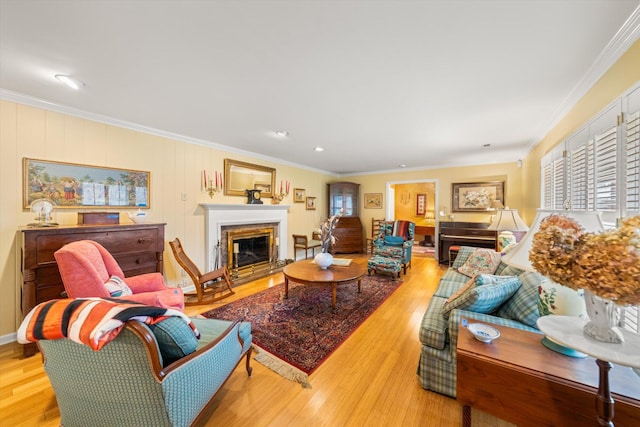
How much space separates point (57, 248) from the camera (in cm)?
221

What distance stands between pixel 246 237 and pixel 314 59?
3532 millimetres

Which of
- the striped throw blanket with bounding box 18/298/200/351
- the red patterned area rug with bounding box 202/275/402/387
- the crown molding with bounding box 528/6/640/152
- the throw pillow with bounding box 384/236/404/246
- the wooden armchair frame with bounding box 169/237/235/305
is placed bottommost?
the red patterned area rug with bounding box 202/275/402/387

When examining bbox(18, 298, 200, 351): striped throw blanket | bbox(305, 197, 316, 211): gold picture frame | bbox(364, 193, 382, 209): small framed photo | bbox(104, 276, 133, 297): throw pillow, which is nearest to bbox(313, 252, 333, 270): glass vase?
bbox(104, 276, 133, 297): throw pillow

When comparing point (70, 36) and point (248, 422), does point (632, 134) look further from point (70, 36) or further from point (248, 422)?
point (70, 36)

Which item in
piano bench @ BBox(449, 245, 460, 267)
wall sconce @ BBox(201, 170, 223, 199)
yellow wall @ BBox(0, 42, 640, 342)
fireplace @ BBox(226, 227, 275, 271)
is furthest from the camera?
piano bench @ BBox(449, 245, 460, 267)

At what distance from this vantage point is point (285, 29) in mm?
1450

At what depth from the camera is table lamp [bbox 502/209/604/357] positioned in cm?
104

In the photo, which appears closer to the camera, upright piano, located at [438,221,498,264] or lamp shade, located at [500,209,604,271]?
lamp shade, located at [500,209,604,271]

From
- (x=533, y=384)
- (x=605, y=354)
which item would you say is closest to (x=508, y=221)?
(x=533, y=384)

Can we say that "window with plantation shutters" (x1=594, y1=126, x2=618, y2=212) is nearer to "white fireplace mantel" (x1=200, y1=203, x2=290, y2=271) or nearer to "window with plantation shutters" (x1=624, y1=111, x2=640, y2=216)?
"window with plantation shutters" (x1=624, y1=111, x2=640, y2=216)

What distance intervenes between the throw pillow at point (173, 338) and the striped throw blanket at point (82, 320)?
90mm

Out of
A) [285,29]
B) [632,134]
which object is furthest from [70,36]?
[632,134]

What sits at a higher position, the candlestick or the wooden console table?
the candlestick

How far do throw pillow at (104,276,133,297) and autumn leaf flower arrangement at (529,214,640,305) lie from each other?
9.11ft
